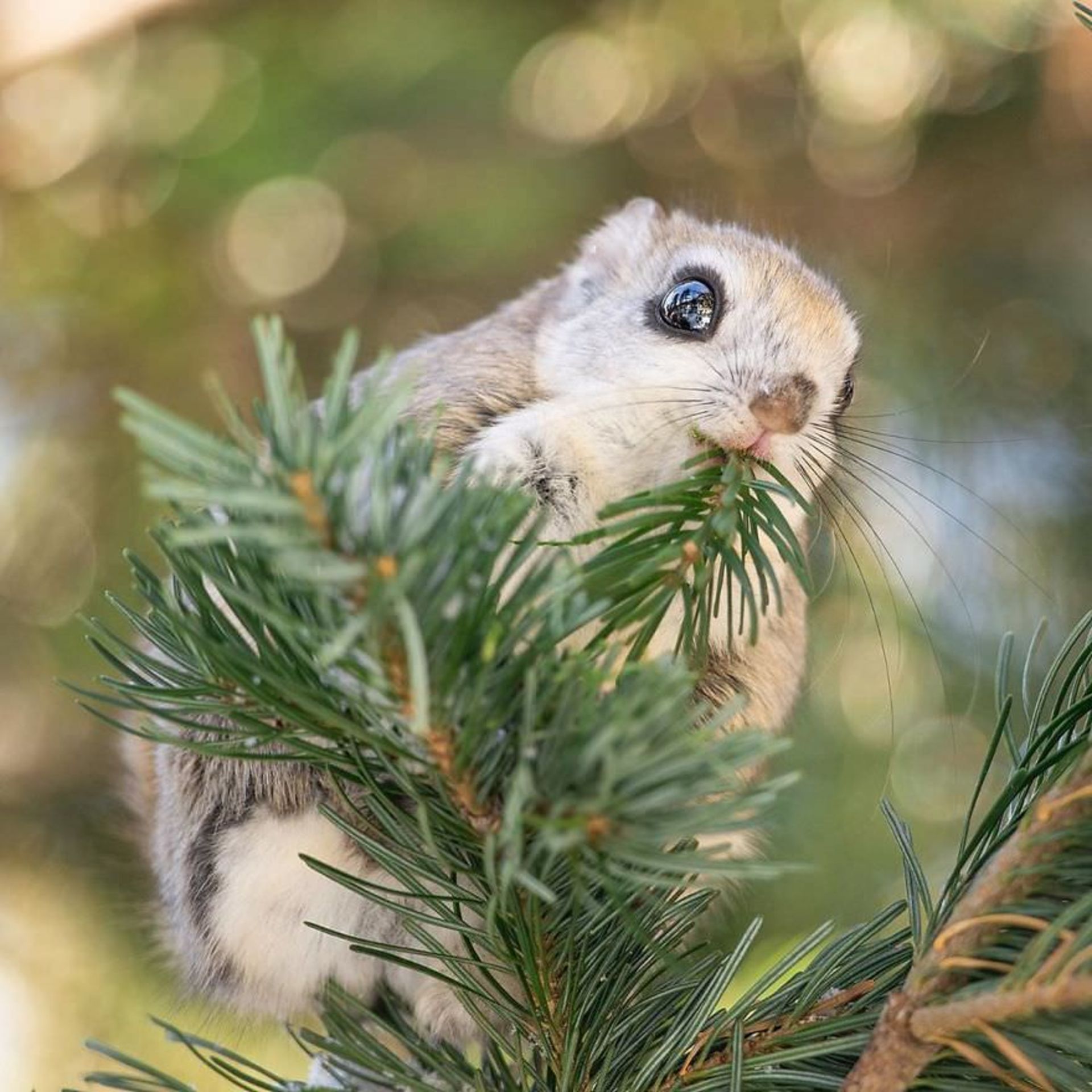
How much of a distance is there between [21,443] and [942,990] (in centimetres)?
172

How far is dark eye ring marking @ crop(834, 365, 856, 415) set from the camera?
1.45 m

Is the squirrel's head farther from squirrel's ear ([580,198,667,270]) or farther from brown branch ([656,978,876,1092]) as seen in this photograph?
brown branch ([656,978,876,1092])

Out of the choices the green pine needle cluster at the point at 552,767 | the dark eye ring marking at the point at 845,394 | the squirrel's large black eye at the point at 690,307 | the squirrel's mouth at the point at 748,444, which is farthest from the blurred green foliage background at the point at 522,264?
the green pine needle cluster at the point at 552,767

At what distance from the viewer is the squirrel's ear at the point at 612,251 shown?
1726 mm

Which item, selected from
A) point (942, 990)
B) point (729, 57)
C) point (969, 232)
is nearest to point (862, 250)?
point (969, 232)

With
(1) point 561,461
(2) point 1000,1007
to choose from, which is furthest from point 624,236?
(2) point 1000,1007

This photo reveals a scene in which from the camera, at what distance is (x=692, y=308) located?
1.44 metres

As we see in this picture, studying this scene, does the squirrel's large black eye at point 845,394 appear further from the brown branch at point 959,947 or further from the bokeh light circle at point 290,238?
the bokeh light circle at point 290,238

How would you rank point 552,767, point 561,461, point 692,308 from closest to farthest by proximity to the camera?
point 552,767, point 561,461, point 692,308

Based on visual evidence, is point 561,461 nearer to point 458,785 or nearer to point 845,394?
point 845,394

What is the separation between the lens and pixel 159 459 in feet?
2.06

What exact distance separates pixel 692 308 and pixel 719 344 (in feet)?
0.31

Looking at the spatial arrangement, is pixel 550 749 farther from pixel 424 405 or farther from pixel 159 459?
pixel 424 405

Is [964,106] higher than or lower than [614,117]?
higher
